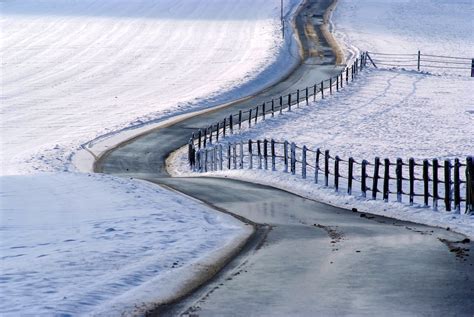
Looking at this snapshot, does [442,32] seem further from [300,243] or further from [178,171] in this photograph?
[300,243]

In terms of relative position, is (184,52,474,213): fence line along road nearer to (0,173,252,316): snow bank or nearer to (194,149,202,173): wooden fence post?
(194,149,202,173): wooden fence post

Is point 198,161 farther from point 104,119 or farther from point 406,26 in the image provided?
point 406,26

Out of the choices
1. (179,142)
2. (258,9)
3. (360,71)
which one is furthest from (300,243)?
(258,9)

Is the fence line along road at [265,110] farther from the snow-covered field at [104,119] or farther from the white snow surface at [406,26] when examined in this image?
the white snow surface at [406,26]

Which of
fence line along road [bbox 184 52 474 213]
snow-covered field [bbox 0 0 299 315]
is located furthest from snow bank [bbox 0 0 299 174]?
fence line along road [bbox 184 52 474 213]

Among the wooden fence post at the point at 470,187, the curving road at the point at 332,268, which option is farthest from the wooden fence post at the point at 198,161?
the wooden fence post at the point at 470,187

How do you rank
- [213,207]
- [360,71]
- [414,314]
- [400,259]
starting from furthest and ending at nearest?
1. [360,71]
2. [213,207]
3. [400,259]
4. [414,314]

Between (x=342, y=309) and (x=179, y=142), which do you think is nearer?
(x=342, y=309)
